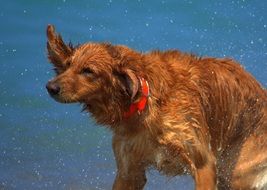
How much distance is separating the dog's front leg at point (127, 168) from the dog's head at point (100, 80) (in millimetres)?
564

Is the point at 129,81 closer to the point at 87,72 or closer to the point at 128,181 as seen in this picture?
the point at 87,72

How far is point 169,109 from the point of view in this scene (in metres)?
10.5

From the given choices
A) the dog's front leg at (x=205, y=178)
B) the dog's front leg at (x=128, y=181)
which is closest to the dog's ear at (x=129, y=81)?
the dog's front leg at (x=128, y=181)

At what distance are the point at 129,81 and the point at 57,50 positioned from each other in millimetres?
1445

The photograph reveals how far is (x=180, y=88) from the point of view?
10781mm

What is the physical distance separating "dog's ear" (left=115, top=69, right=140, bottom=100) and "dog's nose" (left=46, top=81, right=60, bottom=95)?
105 centimetres

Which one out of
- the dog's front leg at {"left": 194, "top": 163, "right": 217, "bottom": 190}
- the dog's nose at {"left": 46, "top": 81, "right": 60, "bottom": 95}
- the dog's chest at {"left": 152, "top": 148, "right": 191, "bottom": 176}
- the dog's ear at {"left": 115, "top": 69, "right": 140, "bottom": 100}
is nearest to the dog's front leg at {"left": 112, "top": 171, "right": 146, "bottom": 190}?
the dog's chest at {"left": 152, "top": 148, "right": 191, "bottom": 176}

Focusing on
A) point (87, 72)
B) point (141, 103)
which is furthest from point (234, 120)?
point (87, 72)

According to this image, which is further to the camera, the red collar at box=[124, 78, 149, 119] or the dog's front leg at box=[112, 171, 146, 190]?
the dog's front leg at box=[112, 171, 146, 190]

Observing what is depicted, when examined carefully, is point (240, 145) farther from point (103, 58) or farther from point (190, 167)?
point (103, 58)

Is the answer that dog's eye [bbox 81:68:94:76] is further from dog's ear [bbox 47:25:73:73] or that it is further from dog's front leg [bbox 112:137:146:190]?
dog's front leg [bbox 112:137:146:190]

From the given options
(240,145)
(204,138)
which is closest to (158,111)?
(204,138)

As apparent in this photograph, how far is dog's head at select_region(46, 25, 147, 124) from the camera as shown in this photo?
33.0ft

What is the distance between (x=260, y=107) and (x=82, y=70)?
3545 mm
